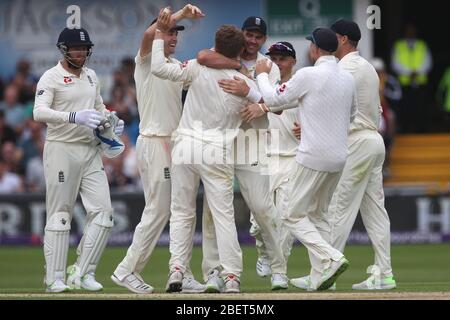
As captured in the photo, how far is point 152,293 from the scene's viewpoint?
10555mm

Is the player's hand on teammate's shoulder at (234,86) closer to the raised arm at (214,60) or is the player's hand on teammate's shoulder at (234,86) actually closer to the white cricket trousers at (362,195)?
the raised arm at (214,60)

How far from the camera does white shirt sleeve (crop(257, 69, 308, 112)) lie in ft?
33.5

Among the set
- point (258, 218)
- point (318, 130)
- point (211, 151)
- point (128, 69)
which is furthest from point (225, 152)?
point (128, 69)

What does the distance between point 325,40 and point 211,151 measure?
49.5 inches

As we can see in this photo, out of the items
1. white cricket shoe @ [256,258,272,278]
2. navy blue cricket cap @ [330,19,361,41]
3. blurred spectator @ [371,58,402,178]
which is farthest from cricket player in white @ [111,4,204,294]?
blurred spectator @ [371,58,402,178]

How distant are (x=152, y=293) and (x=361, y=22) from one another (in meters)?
9.60

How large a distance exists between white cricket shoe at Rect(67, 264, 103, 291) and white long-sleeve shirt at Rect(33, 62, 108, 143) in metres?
1.14

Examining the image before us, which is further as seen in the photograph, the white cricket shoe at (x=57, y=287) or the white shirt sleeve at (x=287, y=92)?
the white cricket shoe at (x=57, y=287)

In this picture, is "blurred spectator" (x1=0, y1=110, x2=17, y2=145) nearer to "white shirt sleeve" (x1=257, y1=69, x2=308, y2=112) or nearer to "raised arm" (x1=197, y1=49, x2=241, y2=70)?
"raised arm" (x1=197, y1=49, x2=241, y2=70)

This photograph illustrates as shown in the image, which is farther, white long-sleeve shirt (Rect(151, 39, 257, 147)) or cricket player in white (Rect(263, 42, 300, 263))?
cricket player in white (Rect(263, 42, 300, 263))

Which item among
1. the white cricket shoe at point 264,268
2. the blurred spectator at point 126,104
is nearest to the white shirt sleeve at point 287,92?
the white cricket shoe at point 264,268

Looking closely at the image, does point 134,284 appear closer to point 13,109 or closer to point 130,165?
point 130,165

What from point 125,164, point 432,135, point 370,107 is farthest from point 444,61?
point 370,107

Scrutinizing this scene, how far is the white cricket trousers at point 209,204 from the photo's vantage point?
34.2ft
